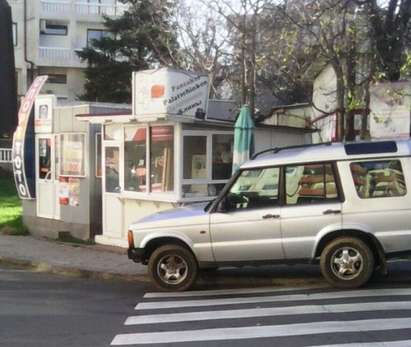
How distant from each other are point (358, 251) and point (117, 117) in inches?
255

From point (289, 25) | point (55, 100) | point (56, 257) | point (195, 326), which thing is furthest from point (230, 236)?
point (55, 100)

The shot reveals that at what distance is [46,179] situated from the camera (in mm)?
16875

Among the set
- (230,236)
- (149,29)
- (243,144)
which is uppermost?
(149,29)

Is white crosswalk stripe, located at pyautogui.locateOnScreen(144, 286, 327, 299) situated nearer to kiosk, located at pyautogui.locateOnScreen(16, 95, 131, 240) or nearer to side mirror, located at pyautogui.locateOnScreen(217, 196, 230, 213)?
side mirror, located at pyautogui.locateOnScreen(217, 196, 230, 213)

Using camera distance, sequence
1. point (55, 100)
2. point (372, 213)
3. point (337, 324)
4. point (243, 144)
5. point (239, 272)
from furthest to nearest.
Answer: point (55, 100)
point (243, 144)
point (239, 272)
point (372, 213)
point (337, 324)

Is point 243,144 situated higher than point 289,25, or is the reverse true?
point 289,25

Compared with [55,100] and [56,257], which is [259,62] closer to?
[55,100]

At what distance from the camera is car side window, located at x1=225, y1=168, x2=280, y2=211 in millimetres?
9398

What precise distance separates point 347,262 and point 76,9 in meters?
40.3

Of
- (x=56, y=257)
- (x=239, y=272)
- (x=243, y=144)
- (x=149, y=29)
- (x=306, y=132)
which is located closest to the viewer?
(x=239, y=272)

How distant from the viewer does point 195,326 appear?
7148mm

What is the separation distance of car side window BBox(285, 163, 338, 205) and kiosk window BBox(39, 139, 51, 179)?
351 inches

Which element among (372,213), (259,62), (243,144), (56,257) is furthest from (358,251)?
(259,62)

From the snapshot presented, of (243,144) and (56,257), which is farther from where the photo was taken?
(56,257)
